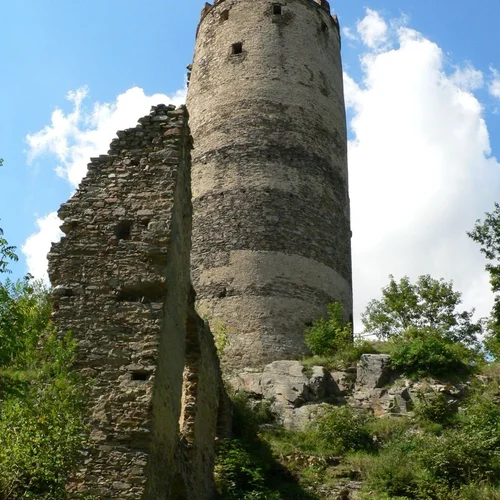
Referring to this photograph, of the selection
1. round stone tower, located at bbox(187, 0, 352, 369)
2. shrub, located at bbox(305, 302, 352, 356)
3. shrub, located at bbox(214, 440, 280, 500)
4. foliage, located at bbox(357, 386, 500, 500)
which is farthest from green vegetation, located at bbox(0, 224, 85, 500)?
shrub, located at bbox(305, 302, 352, 356)

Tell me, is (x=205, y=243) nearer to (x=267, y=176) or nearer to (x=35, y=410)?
(x=267, y=176)

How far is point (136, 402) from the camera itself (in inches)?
295

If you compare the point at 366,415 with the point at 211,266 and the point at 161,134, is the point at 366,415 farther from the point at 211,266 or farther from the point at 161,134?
the point at 161,134

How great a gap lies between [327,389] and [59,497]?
8127 mm

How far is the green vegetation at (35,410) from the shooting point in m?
6.86

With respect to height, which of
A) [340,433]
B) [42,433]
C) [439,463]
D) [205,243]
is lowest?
[42,433]

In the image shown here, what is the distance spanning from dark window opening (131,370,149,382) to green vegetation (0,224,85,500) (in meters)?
0.54

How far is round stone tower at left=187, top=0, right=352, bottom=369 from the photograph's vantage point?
→ 15.7 metres

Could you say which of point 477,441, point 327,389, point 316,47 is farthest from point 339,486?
point 316,47

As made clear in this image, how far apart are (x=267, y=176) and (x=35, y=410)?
10.5m

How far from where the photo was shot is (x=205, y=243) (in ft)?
54.3

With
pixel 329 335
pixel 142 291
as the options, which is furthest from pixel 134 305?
pixel 329 335

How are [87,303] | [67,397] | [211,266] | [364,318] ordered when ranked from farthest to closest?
1. [364,318]
2. [211,266]
3. [87,303]
4. [67,397]

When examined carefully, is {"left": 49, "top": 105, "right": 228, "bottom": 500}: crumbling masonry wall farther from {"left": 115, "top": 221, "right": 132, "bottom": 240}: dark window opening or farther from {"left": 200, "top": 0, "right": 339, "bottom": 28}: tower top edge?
{"left": 200, "top": 0, "right": 339, "bottom": 28}: tower top edge
